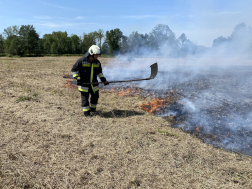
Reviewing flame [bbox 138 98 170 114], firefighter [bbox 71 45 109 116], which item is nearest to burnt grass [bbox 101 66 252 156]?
flame [bbox 138 98 170 114]

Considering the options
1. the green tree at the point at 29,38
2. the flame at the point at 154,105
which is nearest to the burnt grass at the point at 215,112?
the flame at the point at 154,105

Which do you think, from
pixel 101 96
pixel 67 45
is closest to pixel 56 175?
pixel 101 96

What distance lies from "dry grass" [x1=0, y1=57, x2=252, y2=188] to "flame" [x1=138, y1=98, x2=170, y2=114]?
739mm

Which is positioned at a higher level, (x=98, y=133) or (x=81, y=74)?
(x=81, y=74)

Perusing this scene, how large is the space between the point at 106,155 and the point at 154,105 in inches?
133

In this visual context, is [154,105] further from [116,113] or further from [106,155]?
[106,155]

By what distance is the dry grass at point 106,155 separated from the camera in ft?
8.61

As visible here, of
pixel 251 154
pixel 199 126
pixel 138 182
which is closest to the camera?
pixel 138 182

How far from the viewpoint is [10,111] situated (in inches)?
207

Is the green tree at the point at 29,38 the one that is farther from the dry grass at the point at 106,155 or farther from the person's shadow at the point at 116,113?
the person's shadow at the point at 116,113

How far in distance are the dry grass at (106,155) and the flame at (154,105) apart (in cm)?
74

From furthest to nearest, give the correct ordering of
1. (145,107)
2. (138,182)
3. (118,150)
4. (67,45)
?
(67,45), (145,107), (118,150), (138,182)

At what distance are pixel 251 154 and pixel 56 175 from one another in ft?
12.3

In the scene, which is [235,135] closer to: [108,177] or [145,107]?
[145,107]
